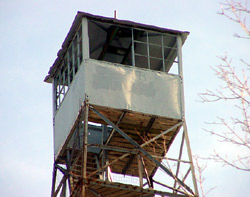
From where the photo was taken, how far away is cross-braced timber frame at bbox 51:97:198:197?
21.0m

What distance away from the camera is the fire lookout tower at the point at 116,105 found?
22.0 meters

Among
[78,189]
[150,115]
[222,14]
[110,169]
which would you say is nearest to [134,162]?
[110,169]

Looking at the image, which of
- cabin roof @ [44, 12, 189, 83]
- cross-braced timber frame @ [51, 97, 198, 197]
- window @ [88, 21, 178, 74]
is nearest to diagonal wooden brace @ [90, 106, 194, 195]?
cross-braced timber frame @ [51, 97, 198, 197]

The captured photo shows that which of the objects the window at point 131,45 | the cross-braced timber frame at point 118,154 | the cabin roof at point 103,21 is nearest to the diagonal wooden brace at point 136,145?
the cross-braced timber frame at point 118,154

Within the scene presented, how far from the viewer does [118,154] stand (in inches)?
979

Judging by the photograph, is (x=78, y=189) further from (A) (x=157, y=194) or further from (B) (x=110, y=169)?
(B) (x=110, y=169)

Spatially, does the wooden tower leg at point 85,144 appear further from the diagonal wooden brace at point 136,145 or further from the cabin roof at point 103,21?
the cabin roof at point 103,21

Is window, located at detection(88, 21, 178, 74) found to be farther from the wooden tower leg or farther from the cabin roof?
the wooden tower leg

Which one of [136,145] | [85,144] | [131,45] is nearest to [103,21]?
[131,45]

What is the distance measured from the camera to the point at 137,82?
22.8 meters

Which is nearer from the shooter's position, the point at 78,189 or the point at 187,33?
the point at 78,189

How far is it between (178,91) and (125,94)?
1.88m

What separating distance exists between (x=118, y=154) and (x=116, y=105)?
3198 millimetres

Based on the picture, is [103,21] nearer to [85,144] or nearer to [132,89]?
[132,89]
